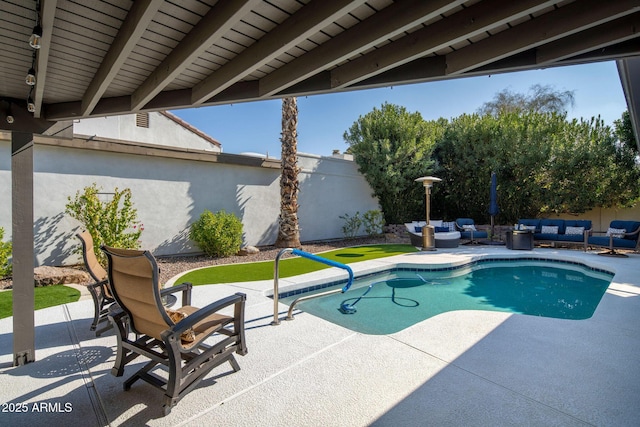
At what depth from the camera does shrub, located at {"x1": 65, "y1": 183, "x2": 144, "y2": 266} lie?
7859 mm

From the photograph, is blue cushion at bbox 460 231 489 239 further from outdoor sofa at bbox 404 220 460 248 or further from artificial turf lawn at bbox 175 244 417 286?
artificial turf lawn at bbox 175 244 417 286

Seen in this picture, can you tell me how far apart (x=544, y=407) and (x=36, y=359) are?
4654 mm

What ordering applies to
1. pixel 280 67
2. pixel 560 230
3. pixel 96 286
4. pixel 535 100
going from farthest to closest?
pixel 535 100
pixel 560 230
pixel 96 286
pixel 280 67

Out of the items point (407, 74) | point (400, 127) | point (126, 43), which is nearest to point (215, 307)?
point (126, 43)

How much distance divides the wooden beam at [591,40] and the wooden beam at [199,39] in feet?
7.18

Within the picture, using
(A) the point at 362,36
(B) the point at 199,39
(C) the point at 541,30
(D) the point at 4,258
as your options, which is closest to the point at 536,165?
(C) the point at 541,30

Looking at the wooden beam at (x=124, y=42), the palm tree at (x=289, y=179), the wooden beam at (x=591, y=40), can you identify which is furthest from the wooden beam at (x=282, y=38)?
the palm tree at (x=289, y=179)

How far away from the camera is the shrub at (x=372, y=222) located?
16.0 meters

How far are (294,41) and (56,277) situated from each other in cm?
734

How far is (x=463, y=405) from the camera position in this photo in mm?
2588

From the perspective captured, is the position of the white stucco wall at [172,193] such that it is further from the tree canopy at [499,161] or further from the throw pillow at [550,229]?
the throw pillow at [550,229]

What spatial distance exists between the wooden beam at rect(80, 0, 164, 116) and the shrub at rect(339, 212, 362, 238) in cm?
1297

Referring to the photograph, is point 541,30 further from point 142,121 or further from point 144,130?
point 142,121

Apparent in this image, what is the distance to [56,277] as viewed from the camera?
680 centimetres
